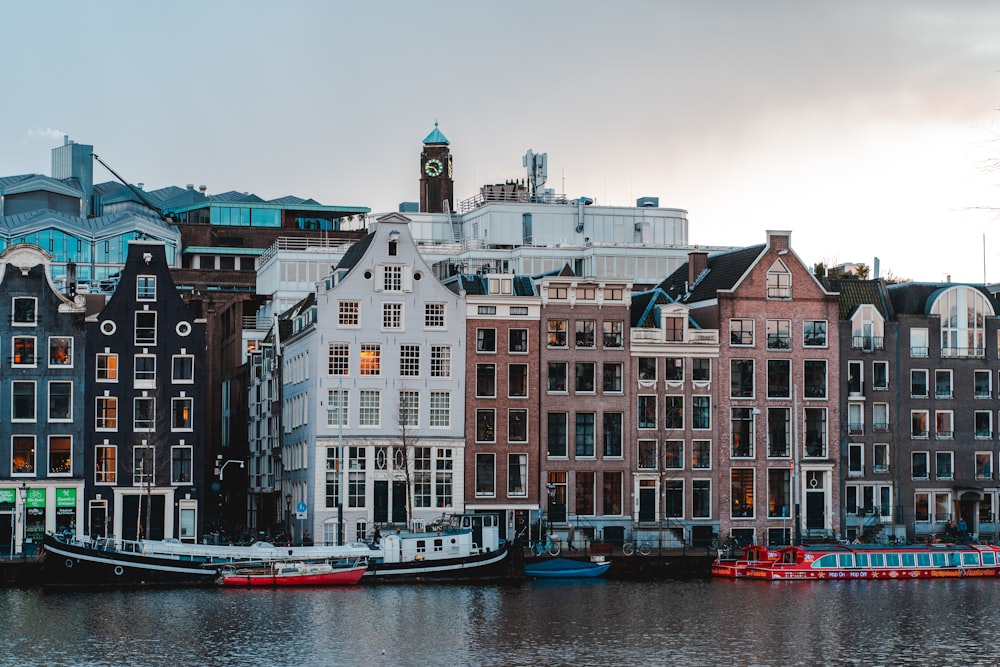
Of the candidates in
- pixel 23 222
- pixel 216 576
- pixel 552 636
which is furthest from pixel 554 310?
pixel 23 222

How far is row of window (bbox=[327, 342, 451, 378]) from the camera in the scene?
4414 inches

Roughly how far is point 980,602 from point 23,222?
4050 inches

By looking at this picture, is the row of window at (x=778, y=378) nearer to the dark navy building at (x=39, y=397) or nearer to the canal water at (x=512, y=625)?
the canal water at (x=512, y=625)

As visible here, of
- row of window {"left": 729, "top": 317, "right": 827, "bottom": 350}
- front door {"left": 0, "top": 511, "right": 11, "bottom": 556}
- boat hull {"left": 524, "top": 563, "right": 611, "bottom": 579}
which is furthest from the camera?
row of window {"left": 729, "top": 317, "right": 827, "bottom": 350}

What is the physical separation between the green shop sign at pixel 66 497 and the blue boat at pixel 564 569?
88.0 feet

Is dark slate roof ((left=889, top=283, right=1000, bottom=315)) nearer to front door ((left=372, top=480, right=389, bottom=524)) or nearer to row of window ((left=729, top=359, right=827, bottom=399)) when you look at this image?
row of window ((left=729, top=359, right=827, bottom=399))

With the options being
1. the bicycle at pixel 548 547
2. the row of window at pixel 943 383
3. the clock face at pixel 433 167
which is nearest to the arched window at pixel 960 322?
the row of window at pixel 943 383

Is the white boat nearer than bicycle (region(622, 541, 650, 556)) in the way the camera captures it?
Yes

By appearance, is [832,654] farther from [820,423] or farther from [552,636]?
[820,423]

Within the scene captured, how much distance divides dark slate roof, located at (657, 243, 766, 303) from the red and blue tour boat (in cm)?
1897

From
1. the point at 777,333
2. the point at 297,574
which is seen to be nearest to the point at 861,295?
the point at 777,333

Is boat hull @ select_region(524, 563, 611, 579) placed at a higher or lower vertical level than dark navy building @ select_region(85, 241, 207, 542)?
lower

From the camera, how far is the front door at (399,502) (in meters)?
110

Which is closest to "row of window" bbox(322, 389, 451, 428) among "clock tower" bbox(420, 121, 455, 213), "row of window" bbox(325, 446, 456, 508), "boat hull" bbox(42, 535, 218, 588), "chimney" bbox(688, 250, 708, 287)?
"row of window" bbox(325, 446, 456, 508)
